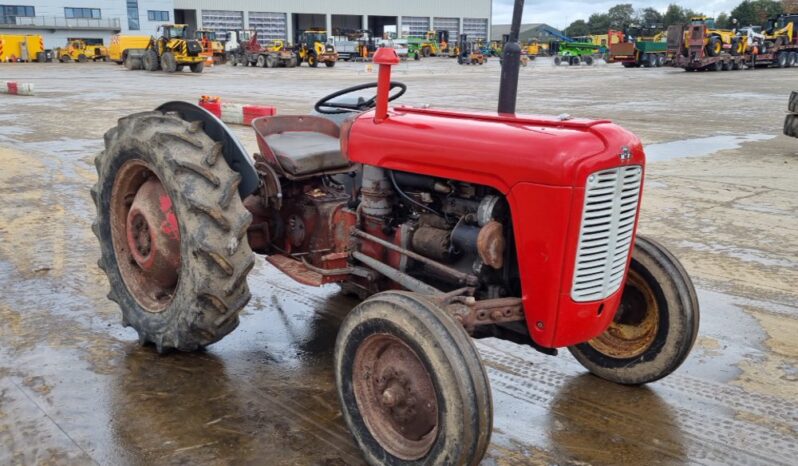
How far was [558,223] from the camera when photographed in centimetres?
265

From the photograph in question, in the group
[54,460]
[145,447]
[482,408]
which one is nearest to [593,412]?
[482,408]

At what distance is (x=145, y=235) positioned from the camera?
390cm

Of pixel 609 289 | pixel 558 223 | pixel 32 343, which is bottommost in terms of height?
pixel 32 343

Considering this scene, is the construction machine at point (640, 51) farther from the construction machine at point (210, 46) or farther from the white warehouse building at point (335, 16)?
the white warehouse building at point (335, 16)

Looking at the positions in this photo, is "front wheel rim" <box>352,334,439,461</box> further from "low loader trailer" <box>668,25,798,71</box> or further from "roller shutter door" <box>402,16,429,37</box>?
"roller shutter door" <box>402,16,429,37</box>

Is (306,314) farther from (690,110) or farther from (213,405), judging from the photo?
(690,110)

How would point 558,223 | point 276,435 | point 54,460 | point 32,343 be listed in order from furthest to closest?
1. point 32,343
2. point 276,435
3. point 54,460
4. point 558,223

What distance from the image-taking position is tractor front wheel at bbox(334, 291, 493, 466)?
2438 millimetres

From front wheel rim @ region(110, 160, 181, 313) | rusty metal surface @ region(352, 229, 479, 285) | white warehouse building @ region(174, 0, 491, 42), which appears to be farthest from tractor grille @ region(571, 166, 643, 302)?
white warehouse building @ region(174, 0, 491, 42)

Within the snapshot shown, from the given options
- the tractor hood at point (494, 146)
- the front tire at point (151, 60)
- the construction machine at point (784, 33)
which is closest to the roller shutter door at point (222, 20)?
the front tire at point (151, 60)

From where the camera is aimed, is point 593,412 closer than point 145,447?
No

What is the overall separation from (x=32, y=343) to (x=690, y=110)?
15786 millimetres

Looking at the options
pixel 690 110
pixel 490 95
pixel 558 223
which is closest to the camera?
pixel 558 223

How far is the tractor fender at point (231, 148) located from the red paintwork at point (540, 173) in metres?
0.89
